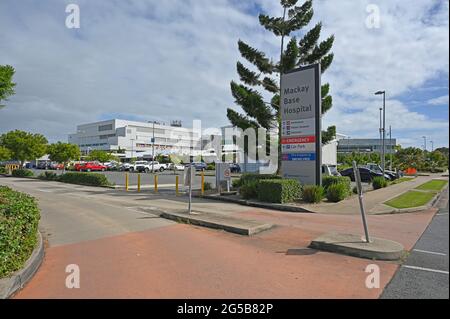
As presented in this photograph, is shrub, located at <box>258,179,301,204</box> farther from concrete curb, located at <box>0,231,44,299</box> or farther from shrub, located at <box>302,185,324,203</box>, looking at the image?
concrete curb, located at <box>0,231,44,299</box>

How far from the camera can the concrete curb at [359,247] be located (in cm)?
610

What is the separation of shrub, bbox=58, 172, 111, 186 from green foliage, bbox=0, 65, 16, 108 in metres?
13.6

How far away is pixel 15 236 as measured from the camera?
517 cm

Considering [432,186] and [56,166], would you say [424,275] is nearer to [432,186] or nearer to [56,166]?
[432,186]

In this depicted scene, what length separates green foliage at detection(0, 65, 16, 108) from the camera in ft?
31.2

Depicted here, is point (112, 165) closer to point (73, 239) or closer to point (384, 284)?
point (73, 239)

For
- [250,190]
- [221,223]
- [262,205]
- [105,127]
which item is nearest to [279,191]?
[262,205]

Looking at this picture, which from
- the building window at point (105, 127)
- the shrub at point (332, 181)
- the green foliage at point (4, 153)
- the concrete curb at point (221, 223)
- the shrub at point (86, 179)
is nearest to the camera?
the concrete curb at point (221, 223)

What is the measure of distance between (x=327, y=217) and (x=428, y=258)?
499 centimetres

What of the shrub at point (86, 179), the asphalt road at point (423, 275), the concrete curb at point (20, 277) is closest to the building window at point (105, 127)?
the shrub at point (86, 179)

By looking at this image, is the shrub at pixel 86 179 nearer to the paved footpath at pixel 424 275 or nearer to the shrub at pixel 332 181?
the shrub at pixel 332 181

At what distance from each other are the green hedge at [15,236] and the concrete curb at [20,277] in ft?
0.28

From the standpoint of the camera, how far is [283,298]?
4.30m
